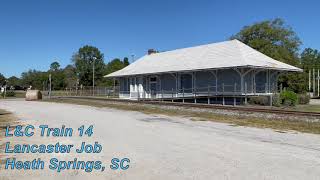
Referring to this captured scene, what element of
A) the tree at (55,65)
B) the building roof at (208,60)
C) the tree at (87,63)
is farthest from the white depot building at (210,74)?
the tree at (55,65)

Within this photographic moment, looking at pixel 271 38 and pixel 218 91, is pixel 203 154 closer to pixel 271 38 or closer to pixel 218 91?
pixel 218 91

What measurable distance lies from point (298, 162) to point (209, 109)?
14251mm

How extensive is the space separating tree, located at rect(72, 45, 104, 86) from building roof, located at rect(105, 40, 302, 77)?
5582 centimetres

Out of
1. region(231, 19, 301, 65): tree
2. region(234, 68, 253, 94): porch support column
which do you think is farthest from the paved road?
region(231, 19, 301, 65): tree

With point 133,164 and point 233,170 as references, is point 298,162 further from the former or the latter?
point 133,164

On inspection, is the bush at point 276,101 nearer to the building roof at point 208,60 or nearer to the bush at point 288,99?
the bush at point 288,99

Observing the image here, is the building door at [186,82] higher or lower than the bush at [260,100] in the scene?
higher

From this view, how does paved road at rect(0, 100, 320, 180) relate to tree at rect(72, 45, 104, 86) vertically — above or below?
below

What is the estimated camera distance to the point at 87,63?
102 metres

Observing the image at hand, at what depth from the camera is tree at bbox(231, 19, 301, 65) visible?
53.1m

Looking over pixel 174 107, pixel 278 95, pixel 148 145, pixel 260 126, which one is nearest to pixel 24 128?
pixel 148 145

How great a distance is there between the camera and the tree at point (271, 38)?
5312cm

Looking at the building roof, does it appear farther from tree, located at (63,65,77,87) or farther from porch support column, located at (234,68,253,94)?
tree, located at (63,65,77,87)

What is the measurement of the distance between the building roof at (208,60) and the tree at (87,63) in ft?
183
